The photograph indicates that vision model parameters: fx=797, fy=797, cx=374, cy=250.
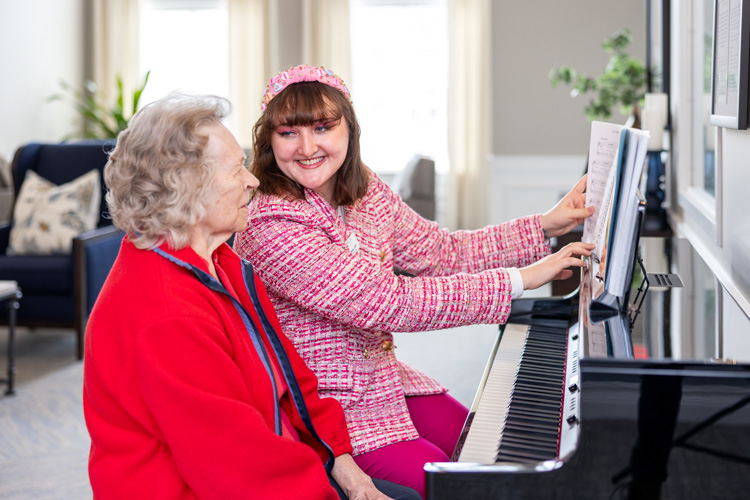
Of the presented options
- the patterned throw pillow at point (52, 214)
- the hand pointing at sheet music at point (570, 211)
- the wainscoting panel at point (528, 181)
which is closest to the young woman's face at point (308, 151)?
the hand pointing at sheet music at point (570, 211)

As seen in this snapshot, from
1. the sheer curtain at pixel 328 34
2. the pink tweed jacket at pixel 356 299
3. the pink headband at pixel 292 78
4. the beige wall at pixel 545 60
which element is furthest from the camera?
the sheer curtain at pixel 328 34

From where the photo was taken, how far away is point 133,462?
47.1 inches

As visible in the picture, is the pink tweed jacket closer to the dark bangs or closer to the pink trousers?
the pink trousers

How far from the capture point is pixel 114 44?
24.8 feet

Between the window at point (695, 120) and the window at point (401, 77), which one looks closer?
the window at point (695, 120)

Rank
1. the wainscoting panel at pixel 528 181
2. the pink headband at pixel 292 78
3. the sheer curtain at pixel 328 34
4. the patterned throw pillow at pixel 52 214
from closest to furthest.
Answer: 1. the pink headband at pixel 292 78
2. the patterned throw pillow at pixel 52 214
3. the wainscoting panel at pixel 528 181
4. the sheer curtain at pixel 328 34

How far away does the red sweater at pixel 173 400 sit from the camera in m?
1.16

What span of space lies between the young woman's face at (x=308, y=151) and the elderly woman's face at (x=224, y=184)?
21 centimetres

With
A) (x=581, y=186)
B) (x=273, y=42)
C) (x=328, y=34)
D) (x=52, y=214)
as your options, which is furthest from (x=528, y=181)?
(x=581, y=186)

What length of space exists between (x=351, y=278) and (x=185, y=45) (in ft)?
22.3

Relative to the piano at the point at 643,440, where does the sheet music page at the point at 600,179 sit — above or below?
above

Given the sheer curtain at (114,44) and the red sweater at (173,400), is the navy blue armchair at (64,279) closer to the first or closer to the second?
the red sweater at (173,400)

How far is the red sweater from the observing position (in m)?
1.16

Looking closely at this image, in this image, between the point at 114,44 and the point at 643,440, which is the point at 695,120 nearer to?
the point at 643,440
